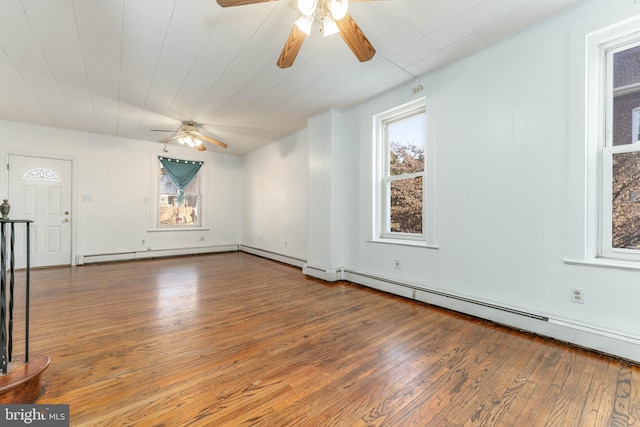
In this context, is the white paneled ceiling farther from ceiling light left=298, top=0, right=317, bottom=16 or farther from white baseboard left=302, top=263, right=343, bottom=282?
white baseboard left=302, top=263, right=343, bottom=282

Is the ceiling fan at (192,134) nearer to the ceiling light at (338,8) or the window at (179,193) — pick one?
the window at (179,193)

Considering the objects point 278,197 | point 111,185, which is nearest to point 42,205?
point 111,185

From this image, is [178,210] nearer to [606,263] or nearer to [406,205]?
[406,205]

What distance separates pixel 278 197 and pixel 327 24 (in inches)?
163

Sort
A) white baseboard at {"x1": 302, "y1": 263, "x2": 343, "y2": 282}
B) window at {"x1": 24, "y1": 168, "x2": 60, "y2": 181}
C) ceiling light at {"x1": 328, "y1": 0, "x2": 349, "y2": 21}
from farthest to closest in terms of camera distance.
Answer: window at {"x1": 24, "y1": 168, "x2": 60, "y2": 181}
white baseboard at {"x1": 302, "y1": 263, "x2": 343, "y2": 282}
ceiling light at {"x1": 328, "y1": 0, "x2": 349, "y2": 21}

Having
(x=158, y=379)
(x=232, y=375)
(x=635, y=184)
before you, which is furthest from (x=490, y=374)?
(x=158, y=379)

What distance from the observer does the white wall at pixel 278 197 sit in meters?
5.13

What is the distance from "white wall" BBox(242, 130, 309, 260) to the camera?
5.13m

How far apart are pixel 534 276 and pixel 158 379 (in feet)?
9.55

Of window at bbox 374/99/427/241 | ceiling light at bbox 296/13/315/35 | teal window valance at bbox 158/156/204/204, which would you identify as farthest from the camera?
teal window valance at bbox 158/156/204/204

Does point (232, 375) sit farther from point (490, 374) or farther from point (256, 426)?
point (490, 374)

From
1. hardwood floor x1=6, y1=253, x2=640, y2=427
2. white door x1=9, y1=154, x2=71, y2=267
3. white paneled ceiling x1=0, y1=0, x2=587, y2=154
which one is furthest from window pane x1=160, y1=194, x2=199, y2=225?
hardwood floor x1=6, y1=253, x2=640, y2=427

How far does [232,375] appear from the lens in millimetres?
1678

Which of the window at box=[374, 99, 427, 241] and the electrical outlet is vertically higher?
the window at box=[374, 99, 427, 241]
